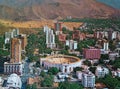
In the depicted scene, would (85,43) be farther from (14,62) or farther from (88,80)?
(88,80)

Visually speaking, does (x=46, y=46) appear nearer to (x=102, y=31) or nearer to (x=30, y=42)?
(x=30, y=42)

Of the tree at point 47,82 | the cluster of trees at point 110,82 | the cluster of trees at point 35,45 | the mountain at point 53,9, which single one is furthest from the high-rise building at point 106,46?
the tree at point 47,82

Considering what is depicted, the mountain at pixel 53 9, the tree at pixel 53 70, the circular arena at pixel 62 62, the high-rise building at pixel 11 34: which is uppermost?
the mountain at pixel 53 9

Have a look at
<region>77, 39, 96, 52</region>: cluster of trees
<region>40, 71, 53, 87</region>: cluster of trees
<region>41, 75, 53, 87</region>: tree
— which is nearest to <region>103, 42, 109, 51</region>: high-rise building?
<region>77, 39, 96, 52</region>: cluster of trees

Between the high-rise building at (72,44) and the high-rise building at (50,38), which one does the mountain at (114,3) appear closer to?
the high-rise building at (50,38)

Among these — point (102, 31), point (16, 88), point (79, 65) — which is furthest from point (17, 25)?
point (16, 88)

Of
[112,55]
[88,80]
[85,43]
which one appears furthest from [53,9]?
[88,80]
